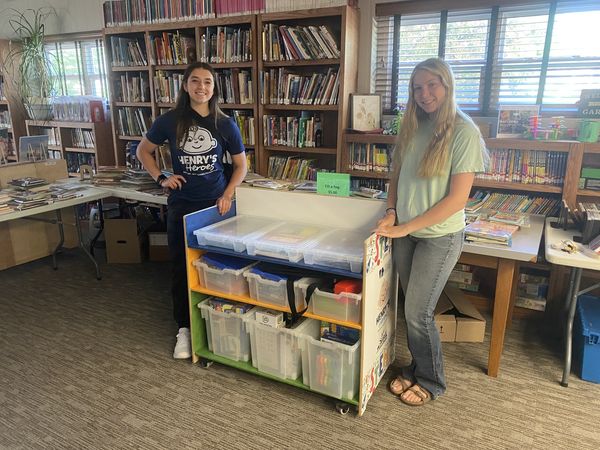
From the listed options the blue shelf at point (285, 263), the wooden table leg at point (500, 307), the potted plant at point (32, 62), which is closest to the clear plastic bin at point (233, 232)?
the blue shelf at point (285, 263)

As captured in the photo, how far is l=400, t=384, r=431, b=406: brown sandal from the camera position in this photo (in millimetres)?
2102

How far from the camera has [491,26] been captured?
313 cm

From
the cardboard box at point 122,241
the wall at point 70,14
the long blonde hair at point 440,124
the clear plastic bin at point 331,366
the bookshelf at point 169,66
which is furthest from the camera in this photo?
the wall at point 70,14

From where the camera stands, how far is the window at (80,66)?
5.08 metres

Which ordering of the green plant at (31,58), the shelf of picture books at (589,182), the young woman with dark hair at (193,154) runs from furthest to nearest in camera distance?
Result: the green plant at (31,58)
the shelf of picture books at (589,182)
the young woman with dark hair at (193,154)

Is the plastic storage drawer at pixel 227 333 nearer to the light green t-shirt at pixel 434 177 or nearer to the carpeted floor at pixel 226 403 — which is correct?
the carpeted floor at pixel 226 403

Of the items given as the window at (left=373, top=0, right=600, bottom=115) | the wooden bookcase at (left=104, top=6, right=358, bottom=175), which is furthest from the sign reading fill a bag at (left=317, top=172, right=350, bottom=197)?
the window at (left=373, top=0, right=600, bottom=115)

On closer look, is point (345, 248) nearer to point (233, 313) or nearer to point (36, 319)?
point (233, 313)

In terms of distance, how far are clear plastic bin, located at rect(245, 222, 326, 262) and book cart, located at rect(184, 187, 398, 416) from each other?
3 cm

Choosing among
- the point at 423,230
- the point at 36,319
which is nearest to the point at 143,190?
the point at 36,319

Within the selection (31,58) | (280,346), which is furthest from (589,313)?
(31,58)

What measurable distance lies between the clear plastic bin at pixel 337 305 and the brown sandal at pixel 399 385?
0.51 meters

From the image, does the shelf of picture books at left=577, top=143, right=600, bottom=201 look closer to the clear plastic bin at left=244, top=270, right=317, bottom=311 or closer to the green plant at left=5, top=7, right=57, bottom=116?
the clear plastic bin at left=244, top=270, right=317, bottom=311

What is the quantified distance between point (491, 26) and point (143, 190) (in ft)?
8.99
